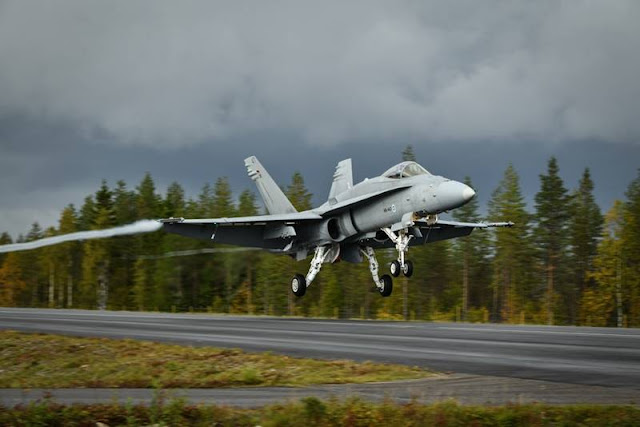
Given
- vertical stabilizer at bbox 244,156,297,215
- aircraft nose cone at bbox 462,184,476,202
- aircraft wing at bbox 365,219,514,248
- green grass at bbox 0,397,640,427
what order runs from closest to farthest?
green grass at bbox 0,397,640,427
aircraft nose cone at bbox 462,184,476,202
aircraft wing at bbox 365,219,514,248
vertical stabilizer at bbox 244,156,297,215

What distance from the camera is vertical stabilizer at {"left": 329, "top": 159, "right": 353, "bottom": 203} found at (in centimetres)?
3538

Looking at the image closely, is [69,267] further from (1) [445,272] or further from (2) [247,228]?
(2) [247,228]

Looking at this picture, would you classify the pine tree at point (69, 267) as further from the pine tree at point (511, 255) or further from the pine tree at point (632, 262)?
the pine tree at point (632, 262)

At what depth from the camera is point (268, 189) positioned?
Result: 39812 millimetres

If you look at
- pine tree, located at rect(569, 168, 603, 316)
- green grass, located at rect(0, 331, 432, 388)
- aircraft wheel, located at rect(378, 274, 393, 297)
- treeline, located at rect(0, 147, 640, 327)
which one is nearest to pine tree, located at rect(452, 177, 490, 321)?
treeline, located at rect(0, 147, 640, 327)

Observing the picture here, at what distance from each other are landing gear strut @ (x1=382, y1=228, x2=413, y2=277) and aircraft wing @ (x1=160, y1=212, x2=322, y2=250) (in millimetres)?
4408

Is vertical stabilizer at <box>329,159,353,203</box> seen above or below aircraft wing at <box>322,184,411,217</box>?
above

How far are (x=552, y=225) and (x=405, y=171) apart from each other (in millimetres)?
44786

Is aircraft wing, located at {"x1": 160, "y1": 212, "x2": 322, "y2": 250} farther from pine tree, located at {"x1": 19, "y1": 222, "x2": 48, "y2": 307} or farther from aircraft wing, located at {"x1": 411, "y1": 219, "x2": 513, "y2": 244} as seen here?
pine tree, located at {"x1": 19, "y1": 222, "x2": 48, "y2": 307}

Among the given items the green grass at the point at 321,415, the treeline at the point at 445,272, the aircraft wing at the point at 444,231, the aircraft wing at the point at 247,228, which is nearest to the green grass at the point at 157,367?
the green grass at the point at 321,415

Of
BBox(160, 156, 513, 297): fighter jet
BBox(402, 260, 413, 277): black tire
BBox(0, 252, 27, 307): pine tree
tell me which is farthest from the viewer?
BBox(0, 252, 27, 307): pine tree

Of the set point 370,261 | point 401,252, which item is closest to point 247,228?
point 370,261

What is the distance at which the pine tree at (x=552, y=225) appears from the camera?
70.2 m

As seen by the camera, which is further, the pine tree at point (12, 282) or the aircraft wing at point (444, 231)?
the pine tree at point (12, 282)
